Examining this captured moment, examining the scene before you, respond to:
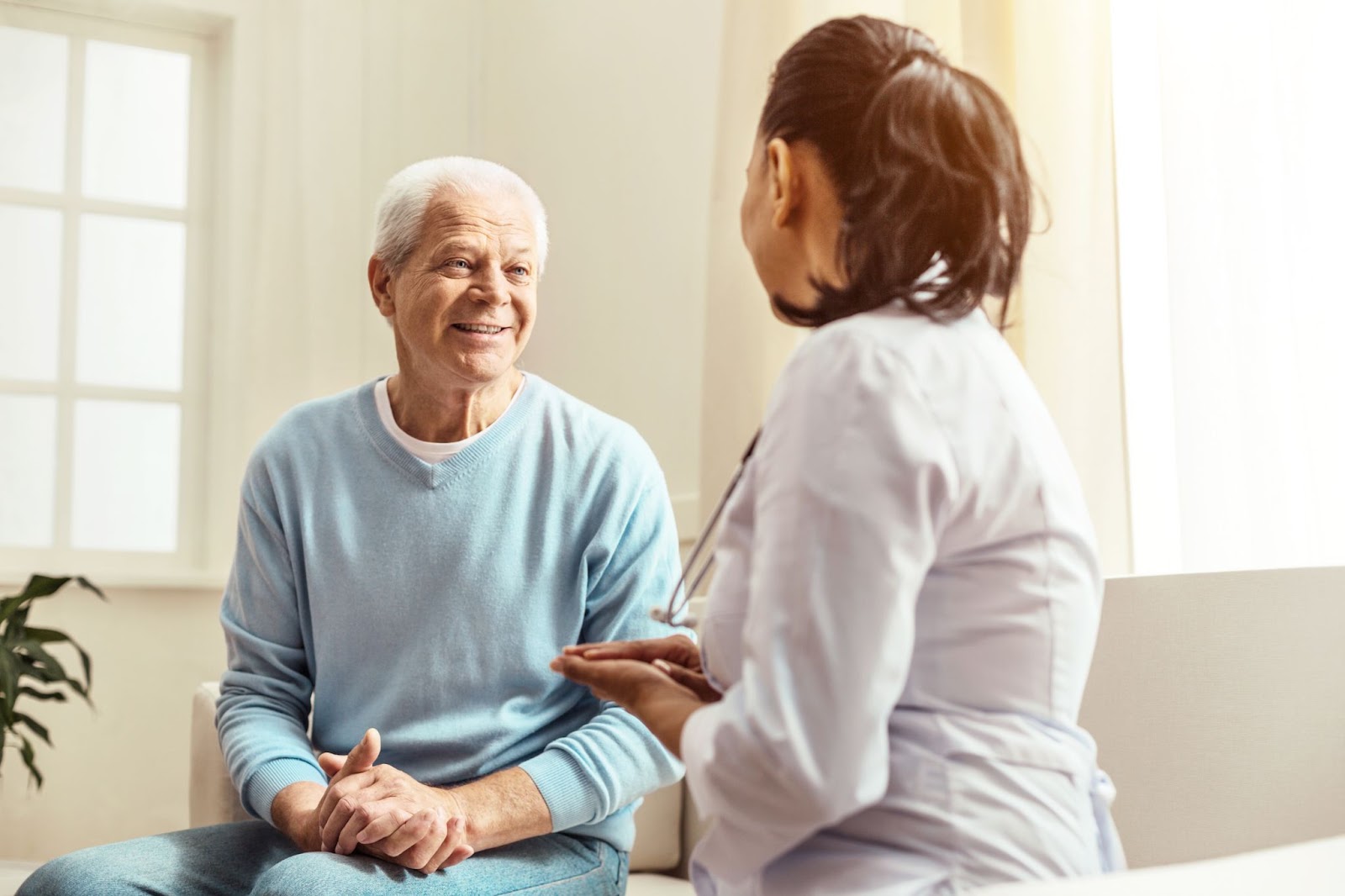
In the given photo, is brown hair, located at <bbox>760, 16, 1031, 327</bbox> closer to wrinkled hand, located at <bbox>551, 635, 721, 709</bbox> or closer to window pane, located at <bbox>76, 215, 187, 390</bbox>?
wrinkled hand, located at <bbox>551, 635, 721, 709</bbox>

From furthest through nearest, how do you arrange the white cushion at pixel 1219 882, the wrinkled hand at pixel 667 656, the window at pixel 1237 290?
the window at pixel 1237 290 → the wrinkled hand at pixel 667 656 → the white cushion at pixel 1219 882

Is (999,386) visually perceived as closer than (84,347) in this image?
Yes

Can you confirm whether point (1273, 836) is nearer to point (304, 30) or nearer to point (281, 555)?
point (281, 555)

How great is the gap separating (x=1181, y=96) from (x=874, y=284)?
100cm

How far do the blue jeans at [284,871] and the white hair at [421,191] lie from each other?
74 centimetres

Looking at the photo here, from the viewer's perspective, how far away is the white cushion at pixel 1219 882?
23.9 inches

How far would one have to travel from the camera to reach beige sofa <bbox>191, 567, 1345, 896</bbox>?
4.00 ft

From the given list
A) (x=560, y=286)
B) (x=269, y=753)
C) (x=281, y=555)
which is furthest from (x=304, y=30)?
(x=269, y=753)

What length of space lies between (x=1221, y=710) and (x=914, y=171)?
2.41 feet

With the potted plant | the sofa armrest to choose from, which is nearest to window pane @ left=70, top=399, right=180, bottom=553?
the potted plant

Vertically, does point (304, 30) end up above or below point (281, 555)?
above

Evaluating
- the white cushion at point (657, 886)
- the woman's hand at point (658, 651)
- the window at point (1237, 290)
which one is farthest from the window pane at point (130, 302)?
the woman's hand at point (658, 651)

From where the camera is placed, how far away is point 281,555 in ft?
5.11

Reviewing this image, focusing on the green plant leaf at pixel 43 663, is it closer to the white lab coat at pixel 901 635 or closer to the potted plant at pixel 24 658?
the potted plant at pixel 24 658
